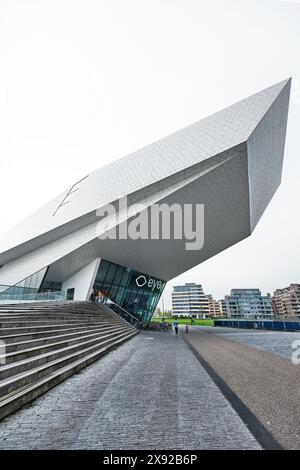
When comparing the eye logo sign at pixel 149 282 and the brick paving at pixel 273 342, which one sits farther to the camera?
the eye logo sign at pixel 149 282

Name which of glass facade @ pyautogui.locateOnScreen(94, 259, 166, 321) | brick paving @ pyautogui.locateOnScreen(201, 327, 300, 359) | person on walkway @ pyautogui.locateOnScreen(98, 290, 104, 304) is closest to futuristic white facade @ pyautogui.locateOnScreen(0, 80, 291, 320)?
glass facade @ pyautogui.locateOnScreen(94, 259, 166, 321)

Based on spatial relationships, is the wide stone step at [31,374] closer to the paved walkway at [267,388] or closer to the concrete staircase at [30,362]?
the concrete staircase at [30,362]

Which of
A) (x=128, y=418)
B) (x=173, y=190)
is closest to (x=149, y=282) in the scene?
(x=173, y=190)

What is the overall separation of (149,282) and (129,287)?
4.33 m

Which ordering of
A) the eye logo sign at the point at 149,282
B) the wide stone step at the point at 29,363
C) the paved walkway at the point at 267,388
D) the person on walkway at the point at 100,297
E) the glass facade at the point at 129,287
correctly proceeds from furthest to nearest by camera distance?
the eye logo sign at the point at 149,282 < the glass facade at the point at 129,287 < the person on walkway at the point at 100,297 < the wide stone step at the point at 29,363 < the paved walkway at the point at 267,388

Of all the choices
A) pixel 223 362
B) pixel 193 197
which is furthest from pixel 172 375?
pixel 193 197

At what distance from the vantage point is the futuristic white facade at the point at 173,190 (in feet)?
55.9

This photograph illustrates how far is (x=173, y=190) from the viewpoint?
700 inches

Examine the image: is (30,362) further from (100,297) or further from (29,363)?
(100,297)

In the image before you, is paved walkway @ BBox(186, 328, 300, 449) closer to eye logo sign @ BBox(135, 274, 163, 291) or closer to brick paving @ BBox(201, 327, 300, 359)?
brick paving @ BBox(201, 327, 300, 359)

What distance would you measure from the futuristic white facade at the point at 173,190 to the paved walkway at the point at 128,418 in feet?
47.7

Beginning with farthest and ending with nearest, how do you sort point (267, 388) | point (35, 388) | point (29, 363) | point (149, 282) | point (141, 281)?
1. point (149, 282)
2. point (141, 281)
3. point (267, 388)
4. point (29, 363)
5. point (35, 388)

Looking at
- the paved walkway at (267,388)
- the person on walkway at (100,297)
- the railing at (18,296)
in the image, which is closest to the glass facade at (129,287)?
the person on walkway at (100,297)
